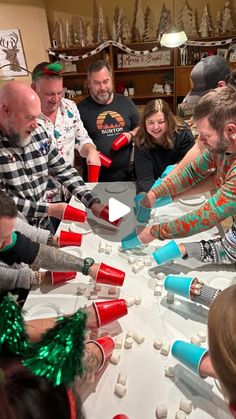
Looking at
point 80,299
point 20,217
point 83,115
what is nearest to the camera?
point 80,299

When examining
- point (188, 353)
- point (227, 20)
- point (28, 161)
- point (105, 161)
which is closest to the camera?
point (188, 353)

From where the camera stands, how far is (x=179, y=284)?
104 centimetres

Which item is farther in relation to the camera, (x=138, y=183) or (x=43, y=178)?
(x=138, y=183)

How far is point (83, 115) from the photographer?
2199 millimetres

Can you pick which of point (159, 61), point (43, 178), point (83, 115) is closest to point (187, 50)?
point (159, 61)

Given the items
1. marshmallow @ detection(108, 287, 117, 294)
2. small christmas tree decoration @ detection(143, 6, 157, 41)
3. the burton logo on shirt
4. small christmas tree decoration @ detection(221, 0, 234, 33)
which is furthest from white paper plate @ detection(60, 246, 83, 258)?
small christmas tree decoration @ detection(221, 0, 234, 33)

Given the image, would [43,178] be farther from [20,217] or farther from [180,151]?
[180,151]

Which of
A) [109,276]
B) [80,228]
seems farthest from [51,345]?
[80,228]

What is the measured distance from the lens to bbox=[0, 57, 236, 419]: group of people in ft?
1.69

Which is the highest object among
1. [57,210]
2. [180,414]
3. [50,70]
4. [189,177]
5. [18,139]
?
[50,70]

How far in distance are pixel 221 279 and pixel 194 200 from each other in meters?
0.56

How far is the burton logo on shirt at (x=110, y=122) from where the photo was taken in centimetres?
219

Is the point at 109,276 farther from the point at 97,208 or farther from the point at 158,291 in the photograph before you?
the point at 97,208

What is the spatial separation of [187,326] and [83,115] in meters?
1.61
